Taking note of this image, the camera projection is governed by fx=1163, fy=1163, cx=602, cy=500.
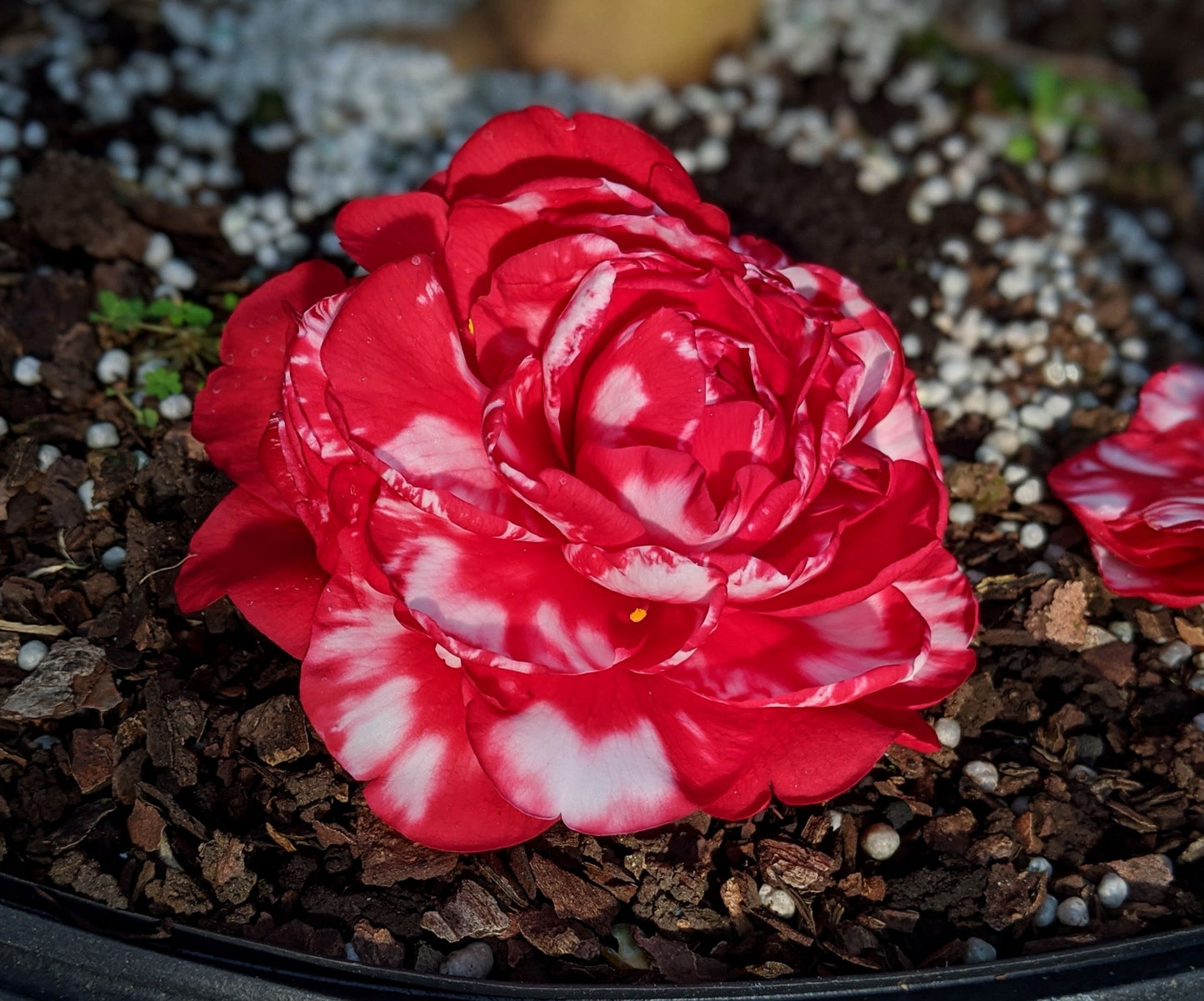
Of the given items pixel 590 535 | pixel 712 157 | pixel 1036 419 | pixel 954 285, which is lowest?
pixel 1036 419

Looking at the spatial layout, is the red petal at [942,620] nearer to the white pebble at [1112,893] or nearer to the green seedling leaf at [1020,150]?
the white pebble at [1112,893]

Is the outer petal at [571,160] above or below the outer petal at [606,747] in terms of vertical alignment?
above

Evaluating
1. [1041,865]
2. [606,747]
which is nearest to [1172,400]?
[1041,865]

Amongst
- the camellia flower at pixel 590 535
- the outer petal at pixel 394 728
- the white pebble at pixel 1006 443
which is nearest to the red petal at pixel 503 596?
the camellia flower at pixel 590 535

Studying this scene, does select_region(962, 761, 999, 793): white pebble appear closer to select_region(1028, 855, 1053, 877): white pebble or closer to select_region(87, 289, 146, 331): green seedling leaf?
select_region(1028, 855, 1053, 877): white pebble

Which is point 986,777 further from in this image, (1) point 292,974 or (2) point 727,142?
(2) point 727,142

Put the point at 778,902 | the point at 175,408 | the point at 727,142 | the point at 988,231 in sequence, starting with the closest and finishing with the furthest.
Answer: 1. the point at 778,902
2. the point at 175,408
3. the point at 988,231
4. the point at 727,142

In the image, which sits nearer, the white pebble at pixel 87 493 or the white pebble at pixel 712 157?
the white pebble at pixel 87 493
